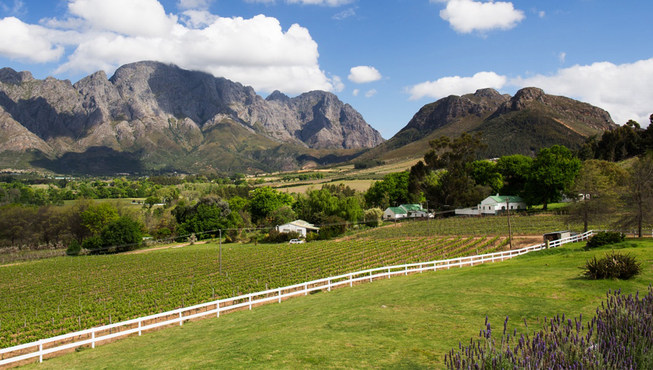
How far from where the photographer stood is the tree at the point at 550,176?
77.3 meters

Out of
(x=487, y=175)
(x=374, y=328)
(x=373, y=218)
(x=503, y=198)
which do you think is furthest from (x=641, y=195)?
(x=487, y=175)

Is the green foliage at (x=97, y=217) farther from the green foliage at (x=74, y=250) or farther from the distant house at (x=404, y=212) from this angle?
the distant house at (x=404, y=212)

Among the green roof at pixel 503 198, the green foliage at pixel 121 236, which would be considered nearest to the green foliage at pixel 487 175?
the green roof at pixel 503 198

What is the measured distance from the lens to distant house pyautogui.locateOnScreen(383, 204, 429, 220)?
3984 inches

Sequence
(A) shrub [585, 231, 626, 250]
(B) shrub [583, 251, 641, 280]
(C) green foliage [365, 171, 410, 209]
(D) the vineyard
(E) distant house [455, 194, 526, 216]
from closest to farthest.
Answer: (B) shrub [583, 251, 641, 280] → (A) shrub [585, 231, 626, 250] → (D) the vineyard → (E) distant house [455, 194, 526, 216] → (C) green foliage [365, 171, 410, 209]

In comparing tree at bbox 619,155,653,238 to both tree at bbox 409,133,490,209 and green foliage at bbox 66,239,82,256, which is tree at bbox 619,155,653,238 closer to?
tree at bbox 409,133,490,209

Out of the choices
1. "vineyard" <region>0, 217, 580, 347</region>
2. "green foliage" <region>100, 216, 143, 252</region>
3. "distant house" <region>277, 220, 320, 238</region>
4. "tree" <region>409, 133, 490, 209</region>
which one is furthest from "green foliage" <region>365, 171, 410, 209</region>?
"green foliage" <region>100, 216, 143, 252</region>

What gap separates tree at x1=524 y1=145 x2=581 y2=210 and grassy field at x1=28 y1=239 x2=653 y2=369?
64807mm

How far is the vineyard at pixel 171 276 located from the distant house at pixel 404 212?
27568 mm

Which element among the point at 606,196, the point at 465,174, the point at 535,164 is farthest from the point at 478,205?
the point at 606,196

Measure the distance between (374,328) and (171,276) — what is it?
39.7m

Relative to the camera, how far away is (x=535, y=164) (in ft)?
272

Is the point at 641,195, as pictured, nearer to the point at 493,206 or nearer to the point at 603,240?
the point at 603,240

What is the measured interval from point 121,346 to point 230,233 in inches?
3090
